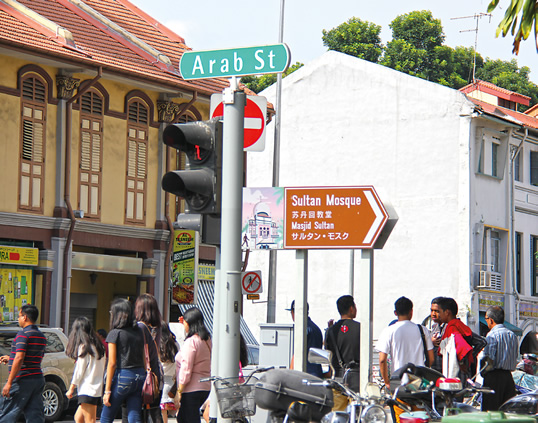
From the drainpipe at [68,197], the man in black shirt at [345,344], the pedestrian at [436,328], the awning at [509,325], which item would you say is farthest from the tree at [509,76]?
the man in black shirt at [345,344]

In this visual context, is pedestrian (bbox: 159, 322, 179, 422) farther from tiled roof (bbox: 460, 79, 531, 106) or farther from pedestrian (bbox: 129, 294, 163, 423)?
tiled roof (bbox: 460, 79, 531, 106)

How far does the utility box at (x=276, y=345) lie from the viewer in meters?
12.9

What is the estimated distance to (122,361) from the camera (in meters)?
9.71

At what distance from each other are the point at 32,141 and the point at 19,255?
2476 mm

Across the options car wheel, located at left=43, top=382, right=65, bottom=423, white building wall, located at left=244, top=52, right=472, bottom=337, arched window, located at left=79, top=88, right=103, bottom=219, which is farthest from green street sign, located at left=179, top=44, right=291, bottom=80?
white building wall, located at left=244, top=52, right=472, bottom=337

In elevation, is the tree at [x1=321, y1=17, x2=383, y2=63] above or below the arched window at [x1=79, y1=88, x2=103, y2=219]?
above

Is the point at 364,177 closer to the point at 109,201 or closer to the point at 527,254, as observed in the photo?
the point at 527,254

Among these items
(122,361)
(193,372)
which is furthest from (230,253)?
(193,372)

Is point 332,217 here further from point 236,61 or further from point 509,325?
point 509,325

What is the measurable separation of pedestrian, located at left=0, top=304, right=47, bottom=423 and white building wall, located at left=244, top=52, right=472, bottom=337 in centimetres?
2303

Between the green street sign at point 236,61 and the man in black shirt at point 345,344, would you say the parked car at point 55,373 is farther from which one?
the green street sign at point 236,61

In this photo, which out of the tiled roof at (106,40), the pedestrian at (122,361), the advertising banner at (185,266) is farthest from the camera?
the advertising banner at (185,266)

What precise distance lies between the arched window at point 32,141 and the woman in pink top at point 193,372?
1295 cm

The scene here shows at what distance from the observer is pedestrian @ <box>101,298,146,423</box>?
967cm
